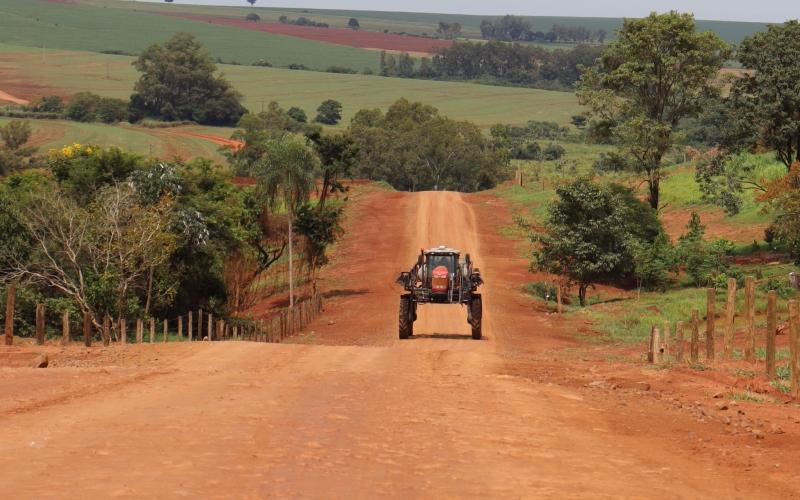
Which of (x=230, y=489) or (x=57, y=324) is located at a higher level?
(x=230, y=489)

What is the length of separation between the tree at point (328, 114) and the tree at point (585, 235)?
9085 centimetres

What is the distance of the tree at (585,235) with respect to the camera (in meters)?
40.0

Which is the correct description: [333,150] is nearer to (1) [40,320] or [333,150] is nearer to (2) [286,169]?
(2) [286,169]

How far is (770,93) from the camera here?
4609 centimetres

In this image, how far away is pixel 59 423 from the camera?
12961 millimetres

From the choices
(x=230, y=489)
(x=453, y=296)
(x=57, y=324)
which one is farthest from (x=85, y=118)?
(x=230, y=489)


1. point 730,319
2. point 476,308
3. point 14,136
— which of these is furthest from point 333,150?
point 14,136

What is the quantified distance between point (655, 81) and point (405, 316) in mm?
25946

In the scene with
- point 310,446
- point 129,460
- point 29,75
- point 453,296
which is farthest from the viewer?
point 29,75

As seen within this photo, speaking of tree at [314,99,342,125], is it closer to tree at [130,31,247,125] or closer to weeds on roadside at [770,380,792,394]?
tree at [130,31,247,125]

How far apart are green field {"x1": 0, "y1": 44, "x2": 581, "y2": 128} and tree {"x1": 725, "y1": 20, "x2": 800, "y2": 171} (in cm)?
8755

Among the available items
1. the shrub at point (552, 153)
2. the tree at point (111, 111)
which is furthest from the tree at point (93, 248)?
the tree at point (111, 111)

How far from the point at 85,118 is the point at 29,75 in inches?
1136

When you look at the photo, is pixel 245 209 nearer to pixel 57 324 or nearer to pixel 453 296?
pixel 57 324
